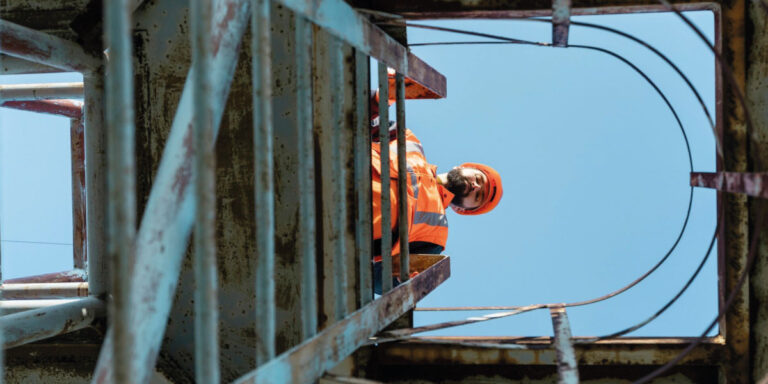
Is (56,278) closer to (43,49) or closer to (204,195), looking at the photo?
(43,49)

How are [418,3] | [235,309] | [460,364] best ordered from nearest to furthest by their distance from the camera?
[235,309] → [418,3] → [460,364]

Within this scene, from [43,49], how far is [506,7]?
2889 millimetres

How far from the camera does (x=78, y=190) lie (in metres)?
7.05

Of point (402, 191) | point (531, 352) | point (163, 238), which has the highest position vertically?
Answer: point (402, 191)

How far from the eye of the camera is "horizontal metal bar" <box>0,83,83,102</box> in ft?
19.3

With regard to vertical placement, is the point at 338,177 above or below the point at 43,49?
below

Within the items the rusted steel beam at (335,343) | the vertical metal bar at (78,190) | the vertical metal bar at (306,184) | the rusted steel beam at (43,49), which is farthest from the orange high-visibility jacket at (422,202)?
the vertical metal bar at (78,190)

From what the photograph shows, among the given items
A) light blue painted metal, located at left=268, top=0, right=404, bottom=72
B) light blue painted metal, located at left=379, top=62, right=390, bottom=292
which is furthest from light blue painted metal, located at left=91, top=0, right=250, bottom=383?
light blue painted metal, located at left=379, top=62, right=390, bottom=292

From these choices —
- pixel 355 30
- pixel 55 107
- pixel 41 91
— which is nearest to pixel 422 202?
pixel 355 30

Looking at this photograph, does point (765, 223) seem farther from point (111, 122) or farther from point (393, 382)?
point (111, 122)

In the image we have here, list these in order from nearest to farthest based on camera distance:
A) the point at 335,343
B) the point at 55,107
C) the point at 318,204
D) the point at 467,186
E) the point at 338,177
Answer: the point at 335,343
the point at 338,177
the point at 318,204
the point at 55,107
the point at 467,186

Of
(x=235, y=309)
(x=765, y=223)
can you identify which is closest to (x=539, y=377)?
(x=765, y=223)

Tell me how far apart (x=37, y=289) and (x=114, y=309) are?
5440 mm

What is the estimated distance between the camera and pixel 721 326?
460cm
